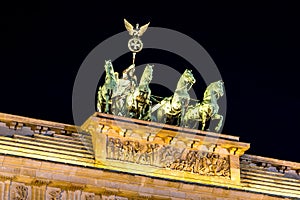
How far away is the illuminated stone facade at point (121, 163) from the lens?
3372 centimetres

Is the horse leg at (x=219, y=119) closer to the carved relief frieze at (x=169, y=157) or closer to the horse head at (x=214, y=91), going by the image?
the horse head at (x=214, y=91)

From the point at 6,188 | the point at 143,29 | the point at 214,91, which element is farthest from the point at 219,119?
the point at 6,188

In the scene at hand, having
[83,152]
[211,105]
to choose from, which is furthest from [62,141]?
[211,105]

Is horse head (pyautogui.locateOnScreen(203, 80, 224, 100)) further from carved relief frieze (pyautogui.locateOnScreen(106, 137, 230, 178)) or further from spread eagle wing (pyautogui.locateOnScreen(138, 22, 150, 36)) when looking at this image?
spread eagle wing (pyautogui.locateOnScreen(138, 22, 150, 36))

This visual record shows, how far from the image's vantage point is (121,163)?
35125 millimetres

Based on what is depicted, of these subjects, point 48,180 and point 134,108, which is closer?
point 48,180

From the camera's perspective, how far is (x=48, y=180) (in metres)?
33.8

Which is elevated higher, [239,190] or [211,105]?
[211,105]

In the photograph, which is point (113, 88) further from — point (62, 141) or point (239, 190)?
point (239, 190)

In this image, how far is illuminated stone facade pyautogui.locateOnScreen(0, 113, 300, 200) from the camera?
33.7 m

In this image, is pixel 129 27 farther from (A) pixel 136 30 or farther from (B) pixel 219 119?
(B) pixel 219 119

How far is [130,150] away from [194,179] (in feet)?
7.51

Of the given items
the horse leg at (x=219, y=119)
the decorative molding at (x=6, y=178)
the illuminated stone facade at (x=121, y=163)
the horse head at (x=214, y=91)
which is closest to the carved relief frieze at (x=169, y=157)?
the illuminated stone facade at (x=121, y=163)

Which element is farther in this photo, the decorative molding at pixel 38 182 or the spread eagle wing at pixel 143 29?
the spread eagle wing at pixel 143 29
